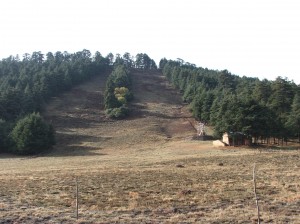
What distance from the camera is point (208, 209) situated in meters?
20.1

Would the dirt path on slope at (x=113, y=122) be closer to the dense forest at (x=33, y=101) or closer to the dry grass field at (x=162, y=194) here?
the dense forest at (x=33, y=101)

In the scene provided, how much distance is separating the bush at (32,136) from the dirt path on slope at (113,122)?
3176mm

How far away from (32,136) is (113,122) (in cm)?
3081

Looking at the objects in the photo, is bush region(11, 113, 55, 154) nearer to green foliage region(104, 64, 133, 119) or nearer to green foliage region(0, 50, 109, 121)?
green foliage region(0, 50, 109, 121)

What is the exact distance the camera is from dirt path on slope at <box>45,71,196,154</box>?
7956 centimetres

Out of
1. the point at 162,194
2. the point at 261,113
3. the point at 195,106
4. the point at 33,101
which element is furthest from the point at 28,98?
the point at 162,194

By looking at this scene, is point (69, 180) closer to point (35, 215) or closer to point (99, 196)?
point (99, 196)

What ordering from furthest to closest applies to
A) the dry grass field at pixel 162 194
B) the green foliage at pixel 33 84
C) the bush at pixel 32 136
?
the green foliage at pixel 33 84, the bush at pixel 32 136, the dry grass field at pixel 162 194

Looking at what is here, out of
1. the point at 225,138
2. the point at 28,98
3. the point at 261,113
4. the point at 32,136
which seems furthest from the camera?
the point at 28,98

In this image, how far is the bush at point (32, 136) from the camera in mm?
72875

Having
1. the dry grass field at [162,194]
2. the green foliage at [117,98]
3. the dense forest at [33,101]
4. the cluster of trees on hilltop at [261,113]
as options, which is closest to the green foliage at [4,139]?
the dense forest at [33,101]

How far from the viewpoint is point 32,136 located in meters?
73.8

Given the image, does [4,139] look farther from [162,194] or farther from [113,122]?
[162,194]

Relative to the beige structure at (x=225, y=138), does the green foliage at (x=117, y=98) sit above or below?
above
